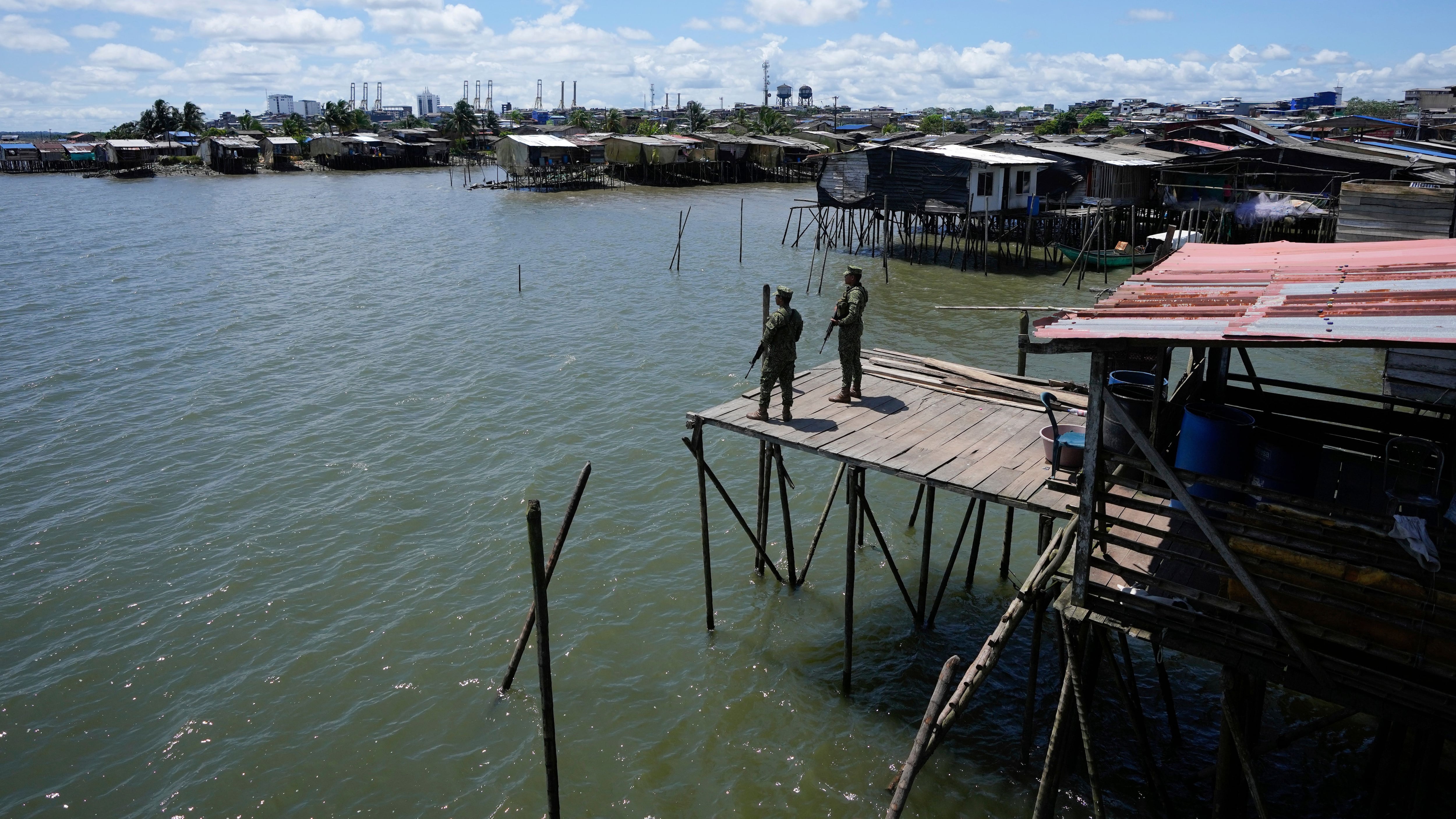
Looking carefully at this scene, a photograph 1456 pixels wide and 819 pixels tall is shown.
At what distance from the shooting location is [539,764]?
29.7ft

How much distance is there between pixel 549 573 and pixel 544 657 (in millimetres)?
1042

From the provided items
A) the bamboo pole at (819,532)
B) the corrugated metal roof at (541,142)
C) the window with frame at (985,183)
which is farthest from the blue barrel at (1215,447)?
the corrugated metal roof at (541,142)

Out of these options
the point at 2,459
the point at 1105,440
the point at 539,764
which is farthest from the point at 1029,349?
the point at 2,459

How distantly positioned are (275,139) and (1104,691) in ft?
295

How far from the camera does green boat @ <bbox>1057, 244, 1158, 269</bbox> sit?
106ft

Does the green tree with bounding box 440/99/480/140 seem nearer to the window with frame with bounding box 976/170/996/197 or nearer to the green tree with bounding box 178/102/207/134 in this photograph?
the green tree with bounding box 178/102/207/134

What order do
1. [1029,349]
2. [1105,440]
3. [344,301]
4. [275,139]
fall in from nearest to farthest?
1. [1029,349]
2. [1105,440]
3. [344,301]
4. [275,139]

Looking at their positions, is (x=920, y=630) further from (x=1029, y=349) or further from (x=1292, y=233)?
(x=1292, y=233)

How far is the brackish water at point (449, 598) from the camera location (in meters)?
8.82

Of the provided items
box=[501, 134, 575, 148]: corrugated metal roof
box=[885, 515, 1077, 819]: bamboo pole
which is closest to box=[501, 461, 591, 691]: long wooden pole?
box=[885, 515, 1077, 819]: bamboo pole

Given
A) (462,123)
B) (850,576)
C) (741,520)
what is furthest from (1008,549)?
(462,123)

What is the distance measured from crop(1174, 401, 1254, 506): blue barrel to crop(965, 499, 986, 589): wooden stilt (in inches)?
136

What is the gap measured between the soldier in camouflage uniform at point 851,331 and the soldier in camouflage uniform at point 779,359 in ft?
1.79

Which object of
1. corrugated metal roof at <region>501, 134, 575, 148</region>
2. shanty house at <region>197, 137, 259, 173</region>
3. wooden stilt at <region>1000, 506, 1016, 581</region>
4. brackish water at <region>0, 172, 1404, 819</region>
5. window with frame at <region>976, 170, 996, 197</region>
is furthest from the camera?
shanty house at <region>197, 137, 259, 173</region>
